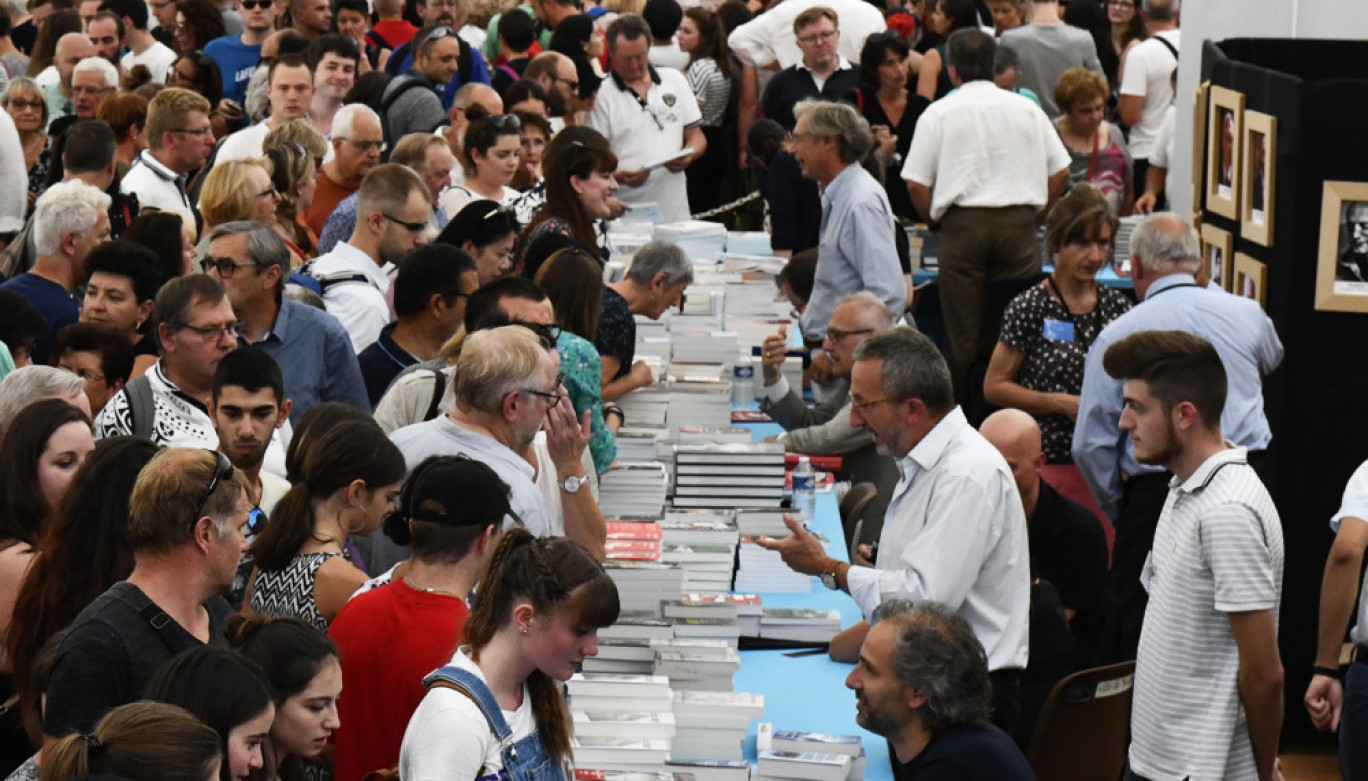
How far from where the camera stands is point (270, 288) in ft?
16.3

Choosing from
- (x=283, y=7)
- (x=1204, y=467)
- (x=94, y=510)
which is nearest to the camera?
(x=94, y=510)

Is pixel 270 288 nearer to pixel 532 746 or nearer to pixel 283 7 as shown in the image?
pixel 532 746

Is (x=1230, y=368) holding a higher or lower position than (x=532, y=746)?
lower

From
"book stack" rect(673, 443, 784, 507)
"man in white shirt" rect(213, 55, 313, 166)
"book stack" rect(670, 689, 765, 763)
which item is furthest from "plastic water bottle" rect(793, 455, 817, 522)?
"man in white shirt" rect(213, 55, 313, 166)

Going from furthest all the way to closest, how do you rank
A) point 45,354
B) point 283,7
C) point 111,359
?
1. point 283,7
2. point 45,354
3. point 111,359

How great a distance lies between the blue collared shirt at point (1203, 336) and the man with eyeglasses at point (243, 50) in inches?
229

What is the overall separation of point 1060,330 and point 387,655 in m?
4.05

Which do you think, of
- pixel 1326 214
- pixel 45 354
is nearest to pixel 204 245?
pixel 45 354

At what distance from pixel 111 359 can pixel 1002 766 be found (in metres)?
2.83

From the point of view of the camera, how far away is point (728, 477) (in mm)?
5570

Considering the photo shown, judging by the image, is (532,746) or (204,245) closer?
(532,746)

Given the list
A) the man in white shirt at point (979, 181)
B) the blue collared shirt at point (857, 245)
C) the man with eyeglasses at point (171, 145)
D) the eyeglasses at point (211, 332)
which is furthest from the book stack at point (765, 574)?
the man in white shirt at point (979, 181)

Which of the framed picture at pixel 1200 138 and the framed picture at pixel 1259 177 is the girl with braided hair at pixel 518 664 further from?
the framed picture at pixel 1200 138

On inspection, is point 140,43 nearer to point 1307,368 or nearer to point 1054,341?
point 1054,341
